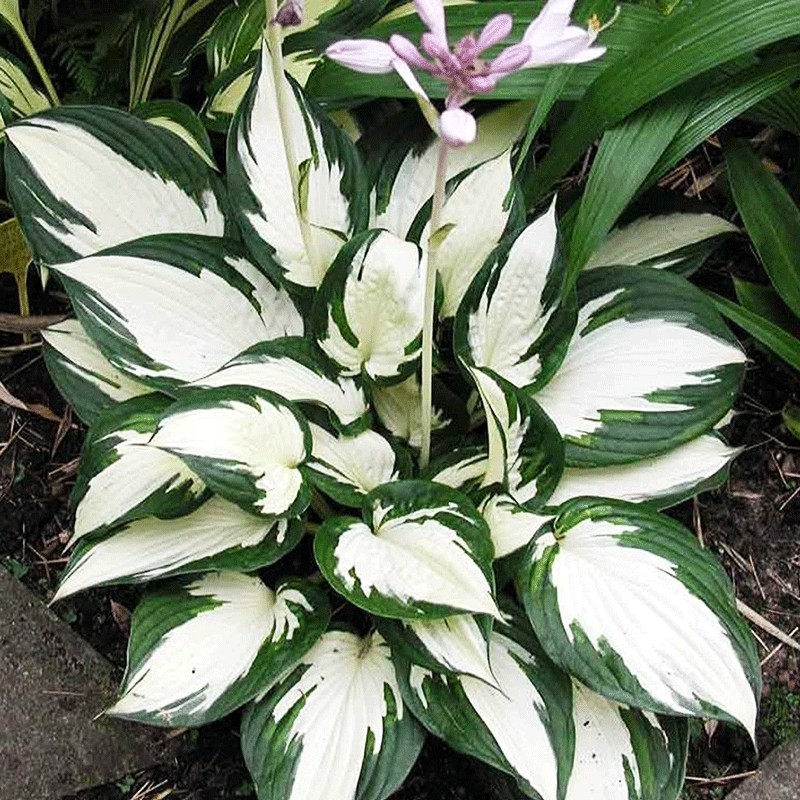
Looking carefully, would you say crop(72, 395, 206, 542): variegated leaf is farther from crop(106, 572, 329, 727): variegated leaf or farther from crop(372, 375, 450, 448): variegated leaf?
crop(372, 375, 450, 448): variegated leaf

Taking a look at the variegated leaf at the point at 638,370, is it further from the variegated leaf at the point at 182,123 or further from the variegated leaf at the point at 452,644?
the variegated leaf at the point at 182,123

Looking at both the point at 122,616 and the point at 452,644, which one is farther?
the point at 122,616

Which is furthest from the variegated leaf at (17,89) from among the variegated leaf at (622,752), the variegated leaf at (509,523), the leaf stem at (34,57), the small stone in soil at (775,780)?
the small stone in soil at (775,780)

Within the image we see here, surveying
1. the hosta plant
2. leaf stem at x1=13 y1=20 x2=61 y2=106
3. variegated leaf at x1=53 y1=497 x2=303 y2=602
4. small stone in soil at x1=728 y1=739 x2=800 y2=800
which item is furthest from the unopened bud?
small stone in soil at x1=728 y1=739 x2=800 y2=800

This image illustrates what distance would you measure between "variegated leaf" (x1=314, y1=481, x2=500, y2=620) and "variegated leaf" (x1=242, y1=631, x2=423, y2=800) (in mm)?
141

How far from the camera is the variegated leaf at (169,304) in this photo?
3.71 feet

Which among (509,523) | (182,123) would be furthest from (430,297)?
(182,123)

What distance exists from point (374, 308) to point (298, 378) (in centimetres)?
11

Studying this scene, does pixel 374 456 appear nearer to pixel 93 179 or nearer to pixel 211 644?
pixel 211 644

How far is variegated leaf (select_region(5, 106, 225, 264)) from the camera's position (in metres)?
1.17

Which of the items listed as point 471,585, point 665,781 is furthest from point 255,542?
point 665,781

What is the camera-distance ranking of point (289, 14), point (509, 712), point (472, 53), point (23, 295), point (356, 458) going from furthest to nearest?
point (23, 295), point (356, 458), point (509, 712), point (289, 14), point (472, 53)

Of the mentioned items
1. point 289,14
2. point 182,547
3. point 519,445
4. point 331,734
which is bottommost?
point 331,734

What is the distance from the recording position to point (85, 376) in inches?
48.2
